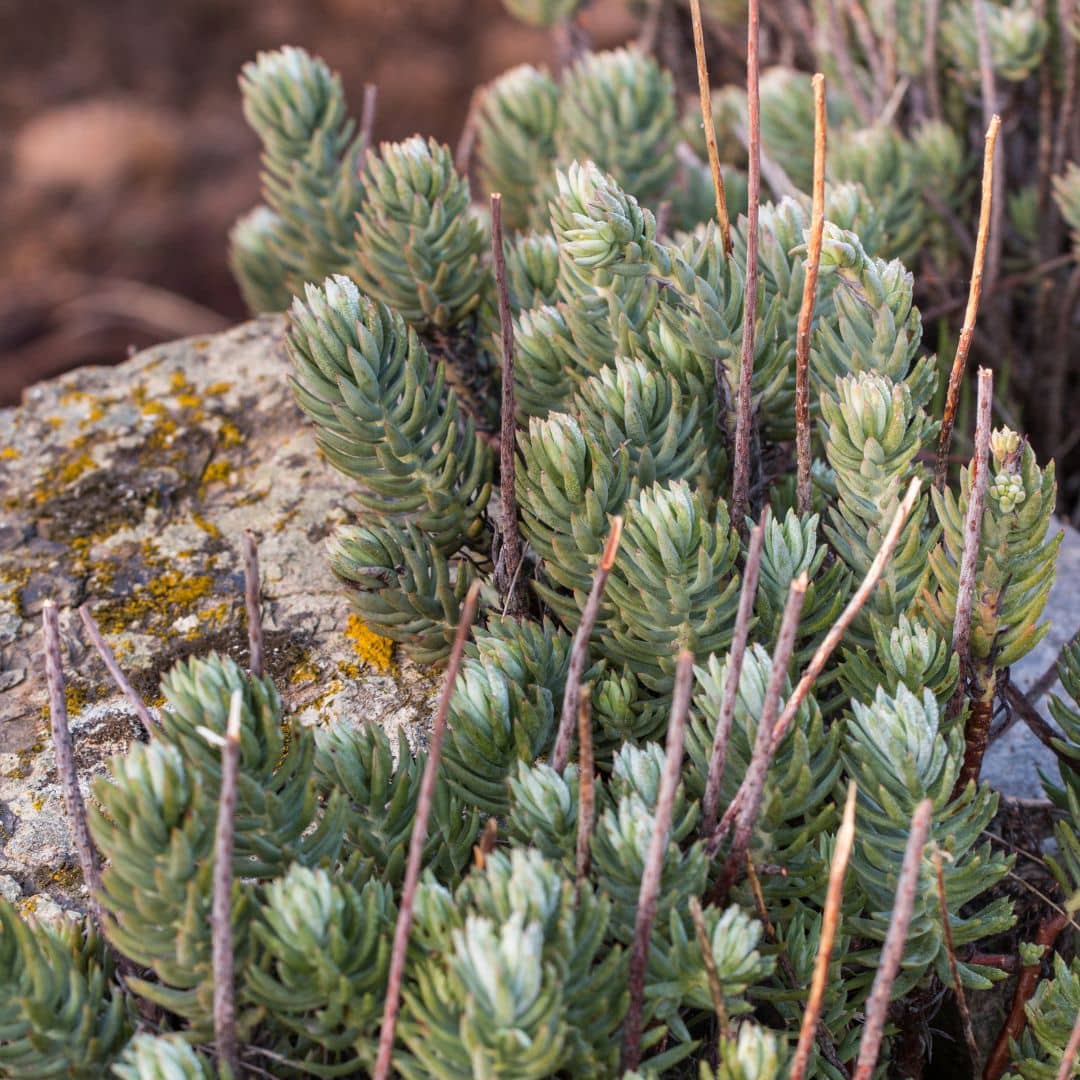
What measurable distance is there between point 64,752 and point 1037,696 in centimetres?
110

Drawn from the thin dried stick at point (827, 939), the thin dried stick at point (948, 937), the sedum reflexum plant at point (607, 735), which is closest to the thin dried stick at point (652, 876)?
the sedum reflexum plant at point (607, 735)

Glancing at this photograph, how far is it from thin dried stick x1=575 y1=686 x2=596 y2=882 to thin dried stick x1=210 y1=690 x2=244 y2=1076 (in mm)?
279

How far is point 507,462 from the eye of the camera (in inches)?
53.7

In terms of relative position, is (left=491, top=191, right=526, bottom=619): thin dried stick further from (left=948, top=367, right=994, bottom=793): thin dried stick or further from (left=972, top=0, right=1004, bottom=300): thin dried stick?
(left=972, top=0, right=1004, bottom=300): thin dried stick

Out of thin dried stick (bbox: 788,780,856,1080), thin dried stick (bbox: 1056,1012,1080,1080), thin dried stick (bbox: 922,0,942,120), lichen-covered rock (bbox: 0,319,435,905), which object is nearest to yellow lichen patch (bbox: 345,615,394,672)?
lichen-covered rock (bbox: 0,319,435,905)

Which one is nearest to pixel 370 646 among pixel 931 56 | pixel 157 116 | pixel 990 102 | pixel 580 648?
pixel 580 648

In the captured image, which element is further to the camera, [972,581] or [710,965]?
[972,581]

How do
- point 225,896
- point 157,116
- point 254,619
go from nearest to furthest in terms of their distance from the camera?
point 225,896 < point 254,619 < point 157,116

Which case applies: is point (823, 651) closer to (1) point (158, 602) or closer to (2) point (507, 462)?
(2) point (507, 462)

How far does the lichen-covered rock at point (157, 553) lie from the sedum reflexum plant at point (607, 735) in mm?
153

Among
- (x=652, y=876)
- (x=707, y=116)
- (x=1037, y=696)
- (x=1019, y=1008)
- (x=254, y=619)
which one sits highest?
(x=707, y=116)

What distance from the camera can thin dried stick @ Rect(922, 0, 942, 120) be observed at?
7.17 ft

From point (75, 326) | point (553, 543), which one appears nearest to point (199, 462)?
point (553, 543)

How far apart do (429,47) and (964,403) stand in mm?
3485
